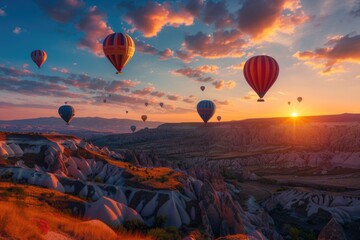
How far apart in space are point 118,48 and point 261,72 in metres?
27.8

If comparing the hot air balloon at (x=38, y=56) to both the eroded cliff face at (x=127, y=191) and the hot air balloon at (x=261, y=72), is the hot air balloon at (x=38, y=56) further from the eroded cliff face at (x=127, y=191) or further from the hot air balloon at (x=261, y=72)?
the hot air balloon at (x=261, y=72)

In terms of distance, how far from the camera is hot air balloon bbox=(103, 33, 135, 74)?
184ft

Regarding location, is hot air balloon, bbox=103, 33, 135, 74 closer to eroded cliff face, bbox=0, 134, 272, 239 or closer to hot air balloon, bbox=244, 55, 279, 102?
eroded cliff face, bbox=0, 134, 272, 239

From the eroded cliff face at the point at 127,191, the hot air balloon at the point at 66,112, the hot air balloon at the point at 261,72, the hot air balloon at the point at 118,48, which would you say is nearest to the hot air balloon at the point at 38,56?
the hot air balloon at the point at 66,112

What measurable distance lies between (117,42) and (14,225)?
48.8m

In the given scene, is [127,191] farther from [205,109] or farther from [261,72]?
[205,109]

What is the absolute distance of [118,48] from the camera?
184 ft

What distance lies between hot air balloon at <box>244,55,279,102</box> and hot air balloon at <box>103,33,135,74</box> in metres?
23.7

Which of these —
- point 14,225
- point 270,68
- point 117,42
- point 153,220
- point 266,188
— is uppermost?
point 117,42

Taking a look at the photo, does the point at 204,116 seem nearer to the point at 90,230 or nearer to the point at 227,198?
the point at 227,198

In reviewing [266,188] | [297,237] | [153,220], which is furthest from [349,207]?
[153,220]

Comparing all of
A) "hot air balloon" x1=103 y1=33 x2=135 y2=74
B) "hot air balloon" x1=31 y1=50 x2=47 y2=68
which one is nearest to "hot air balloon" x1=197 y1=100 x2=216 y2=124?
"hot air balloon" x1=103 y1=33 x2=135 y2=74

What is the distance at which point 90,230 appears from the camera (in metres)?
14.0

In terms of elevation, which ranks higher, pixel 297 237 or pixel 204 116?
pixel 204 116
